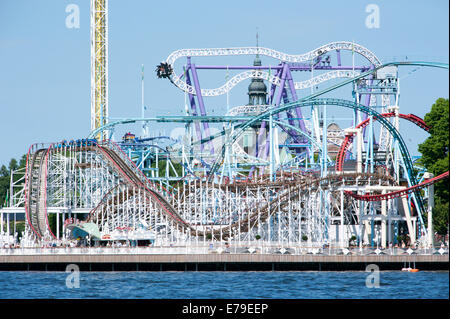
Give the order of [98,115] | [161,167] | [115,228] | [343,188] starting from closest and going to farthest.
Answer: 1. [343,188]
2. [115,228]
3. [98,115]
4. [161,167]

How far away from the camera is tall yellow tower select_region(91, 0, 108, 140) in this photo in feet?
345

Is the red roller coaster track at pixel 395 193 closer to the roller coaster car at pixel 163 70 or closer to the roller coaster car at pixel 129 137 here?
the roller coaster car at pixel 129 137

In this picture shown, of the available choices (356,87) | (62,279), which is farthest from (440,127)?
(62,279)

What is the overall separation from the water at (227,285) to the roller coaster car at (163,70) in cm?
4239

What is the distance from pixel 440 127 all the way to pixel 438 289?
72.4 feet

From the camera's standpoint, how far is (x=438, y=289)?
51938 millimetres

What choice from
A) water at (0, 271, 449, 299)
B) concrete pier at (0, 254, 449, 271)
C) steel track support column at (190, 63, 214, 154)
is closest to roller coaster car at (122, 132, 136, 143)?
steel track support column at (190, 63, 214, 154)

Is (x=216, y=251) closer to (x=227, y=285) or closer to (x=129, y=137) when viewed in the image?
(x=227, y=285)

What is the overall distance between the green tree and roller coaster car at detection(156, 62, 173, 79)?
36911 millimetres

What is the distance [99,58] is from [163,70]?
23.1ft

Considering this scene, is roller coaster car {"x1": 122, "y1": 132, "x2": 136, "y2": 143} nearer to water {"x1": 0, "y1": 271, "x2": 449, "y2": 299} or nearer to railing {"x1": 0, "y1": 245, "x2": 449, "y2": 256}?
railing {"x1": 0, "y1": 245, "x2": 449, "y2": 256}

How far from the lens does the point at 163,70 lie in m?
104
